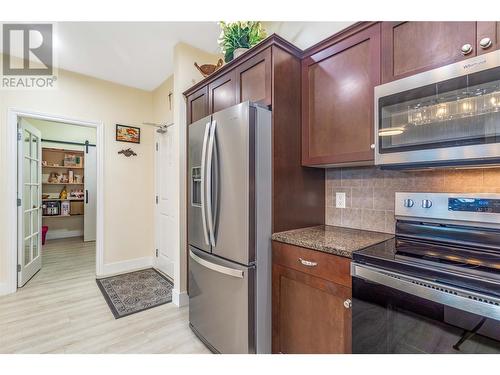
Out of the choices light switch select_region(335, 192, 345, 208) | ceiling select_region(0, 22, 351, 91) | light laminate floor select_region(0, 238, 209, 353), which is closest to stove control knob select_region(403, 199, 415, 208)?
light switch select_region(335, 192, 345, 208)

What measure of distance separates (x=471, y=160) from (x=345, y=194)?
32.3 inches

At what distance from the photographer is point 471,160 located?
1.11m

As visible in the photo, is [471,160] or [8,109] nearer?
[471,160]

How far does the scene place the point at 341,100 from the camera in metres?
1.55

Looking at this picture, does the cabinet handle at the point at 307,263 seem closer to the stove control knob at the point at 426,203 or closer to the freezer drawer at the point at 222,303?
the freezer drawer at the point at 222,303

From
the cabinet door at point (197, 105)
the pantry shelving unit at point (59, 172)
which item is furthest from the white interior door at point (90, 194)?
the cabinet door at point (197, 105)

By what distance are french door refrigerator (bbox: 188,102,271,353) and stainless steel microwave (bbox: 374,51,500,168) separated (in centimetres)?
69

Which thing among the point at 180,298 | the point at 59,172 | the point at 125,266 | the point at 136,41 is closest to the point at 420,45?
the point at 136,41

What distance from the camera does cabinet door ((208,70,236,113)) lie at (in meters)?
1.93

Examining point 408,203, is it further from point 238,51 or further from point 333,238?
point 238,51

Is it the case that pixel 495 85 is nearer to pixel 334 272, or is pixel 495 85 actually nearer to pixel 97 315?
pixel 334 272

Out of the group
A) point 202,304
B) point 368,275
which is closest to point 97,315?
point 202,304

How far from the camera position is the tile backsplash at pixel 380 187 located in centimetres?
132
